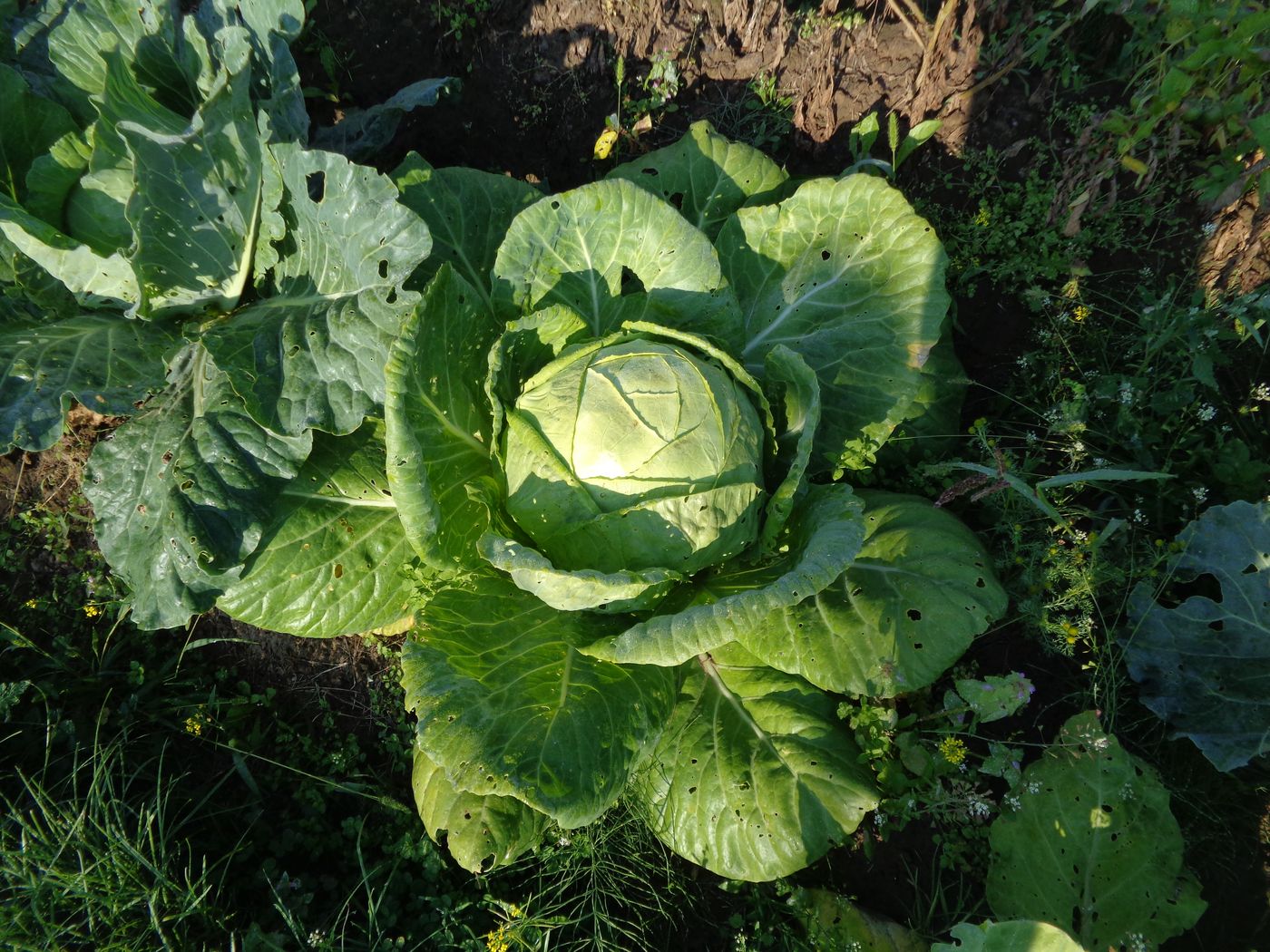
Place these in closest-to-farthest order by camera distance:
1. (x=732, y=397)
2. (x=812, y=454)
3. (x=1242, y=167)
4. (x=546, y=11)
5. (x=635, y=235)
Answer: (x=732, y=397) → (x=635, y=235) → (x=812, y=454) → (x=1242, y=167) → (x=546, y=11)

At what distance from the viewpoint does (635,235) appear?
2875 millimetres

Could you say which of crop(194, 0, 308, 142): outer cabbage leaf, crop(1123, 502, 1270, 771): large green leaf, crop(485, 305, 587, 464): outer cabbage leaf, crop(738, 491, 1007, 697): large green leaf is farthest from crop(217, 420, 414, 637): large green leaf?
crop(1123, 502, 1270, 771): large green leaf

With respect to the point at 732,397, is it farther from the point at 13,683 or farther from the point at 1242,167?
the point at 13,683

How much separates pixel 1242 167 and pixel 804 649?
2.93 metres

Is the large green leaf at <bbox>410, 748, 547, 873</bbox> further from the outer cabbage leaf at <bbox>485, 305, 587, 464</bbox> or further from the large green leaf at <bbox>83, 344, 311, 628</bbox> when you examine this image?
the outer cabbage leaf at <bbox>485, 305, 587, 464</bbox>

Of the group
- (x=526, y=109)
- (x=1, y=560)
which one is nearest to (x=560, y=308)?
(x=526, y=109)

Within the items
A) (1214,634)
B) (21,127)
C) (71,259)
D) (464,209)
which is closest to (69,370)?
(71,259)

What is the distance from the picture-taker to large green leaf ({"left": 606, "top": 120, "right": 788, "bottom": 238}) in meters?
3.36

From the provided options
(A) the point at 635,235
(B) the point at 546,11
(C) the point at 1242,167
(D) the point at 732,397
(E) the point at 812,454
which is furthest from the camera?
(B) the point at 546,11

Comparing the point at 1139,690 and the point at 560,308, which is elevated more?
the point at 560,308

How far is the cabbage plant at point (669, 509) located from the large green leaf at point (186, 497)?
586 mm

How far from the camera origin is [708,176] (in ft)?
11.1

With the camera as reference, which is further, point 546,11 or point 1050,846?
point 546,11

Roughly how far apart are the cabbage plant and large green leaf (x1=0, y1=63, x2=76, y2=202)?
1.36 m
